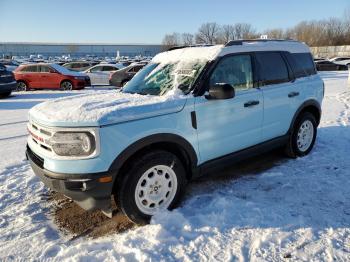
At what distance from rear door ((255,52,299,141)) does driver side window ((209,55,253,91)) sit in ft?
0.69

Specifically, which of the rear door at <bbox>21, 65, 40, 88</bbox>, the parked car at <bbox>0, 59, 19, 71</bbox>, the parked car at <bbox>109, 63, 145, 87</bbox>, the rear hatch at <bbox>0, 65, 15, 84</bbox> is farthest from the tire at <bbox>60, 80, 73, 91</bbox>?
the parked car at <bbox>0, 59, 19, 71</bbox>

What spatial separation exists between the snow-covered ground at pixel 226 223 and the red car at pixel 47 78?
12.8 m

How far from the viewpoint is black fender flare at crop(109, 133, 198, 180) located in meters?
3.24

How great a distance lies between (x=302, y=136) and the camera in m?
5.59

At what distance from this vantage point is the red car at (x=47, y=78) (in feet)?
56.9

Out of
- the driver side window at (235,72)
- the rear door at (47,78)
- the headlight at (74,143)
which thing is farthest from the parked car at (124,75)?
the headlight at (74,143)

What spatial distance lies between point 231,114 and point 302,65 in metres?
2.08

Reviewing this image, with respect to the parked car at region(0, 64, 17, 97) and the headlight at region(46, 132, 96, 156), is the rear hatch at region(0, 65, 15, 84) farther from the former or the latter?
the headlight at region(46, 132, 96, 156)

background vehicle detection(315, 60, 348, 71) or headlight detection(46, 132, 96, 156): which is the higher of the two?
background vehicle detection(315, 60, 348, 71)

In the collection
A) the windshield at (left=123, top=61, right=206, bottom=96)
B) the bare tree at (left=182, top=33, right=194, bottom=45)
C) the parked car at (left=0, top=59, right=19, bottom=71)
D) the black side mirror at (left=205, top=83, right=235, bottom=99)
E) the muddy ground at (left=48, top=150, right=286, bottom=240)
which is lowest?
the muddy ground at (left=48, top=150, right=286, bottom=240)

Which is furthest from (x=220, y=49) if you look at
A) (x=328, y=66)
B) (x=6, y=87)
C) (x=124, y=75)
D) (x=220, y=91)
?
(x=328, y=66)

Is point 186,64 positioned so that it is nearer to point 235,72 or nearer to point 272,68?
point 235,72

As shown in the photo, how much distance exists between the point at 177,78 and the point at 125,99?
0.72 metres

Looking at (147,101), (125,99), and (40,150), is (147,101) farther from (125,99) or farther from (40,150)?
(40,150)
